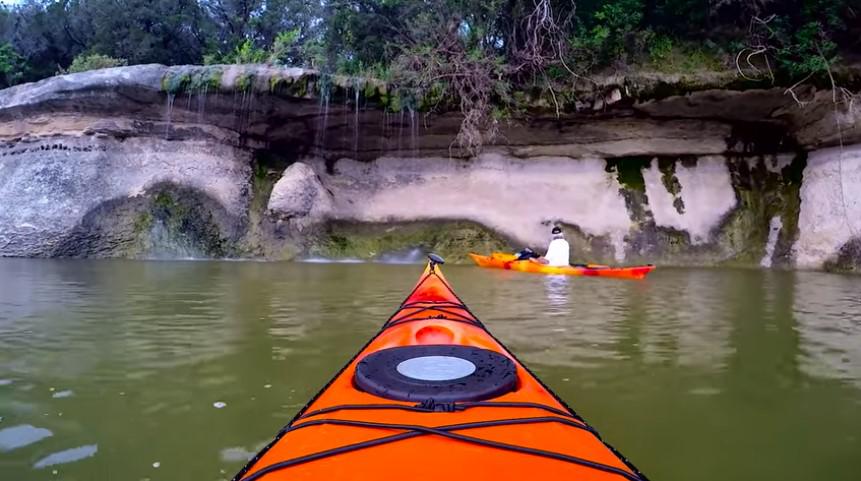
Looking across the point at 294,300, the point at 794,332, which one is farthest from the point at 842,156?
the point at 294,300

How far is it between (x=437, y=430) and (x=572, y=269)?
7.27 m

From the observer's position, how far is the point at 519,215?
41.5 feet

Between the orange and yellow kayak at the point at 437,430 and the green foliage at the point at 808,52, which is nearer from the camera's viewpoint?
the orange and yellow kayak at the point at 437,430

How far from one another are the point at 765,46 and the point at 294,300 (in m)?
9.38

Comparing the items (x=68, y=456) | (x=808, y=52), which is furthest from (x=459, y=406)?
(x=808, y=52)

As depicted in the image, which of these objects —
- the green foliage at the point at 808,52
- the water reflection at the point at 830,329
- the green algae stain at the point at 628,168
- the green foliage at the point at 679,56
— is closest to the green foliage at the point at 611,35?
the green foliage at the point at 679,56

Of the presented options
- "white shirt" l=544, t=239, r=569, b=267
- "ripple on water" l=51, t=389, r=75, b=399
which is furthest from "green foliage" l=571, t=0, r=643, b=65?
"ripple on water" l=51, t=389, r=75, b=399

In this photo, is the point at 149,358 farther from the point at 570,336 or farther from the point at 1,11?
the point at 1,11

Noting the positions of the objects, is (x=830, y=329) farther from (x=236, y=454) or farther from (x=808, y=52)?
(x=808, y=52)

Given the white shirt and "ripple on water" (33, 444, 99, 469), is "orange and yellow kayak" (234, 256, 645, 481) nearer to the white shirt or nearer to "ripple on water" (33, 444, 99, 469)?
"ripple on water" (33, 444, 99, 469)

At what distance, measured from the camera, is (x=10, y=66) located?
50.9ft

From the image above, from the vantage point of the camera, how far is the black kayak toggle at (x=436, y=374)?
1.62 m

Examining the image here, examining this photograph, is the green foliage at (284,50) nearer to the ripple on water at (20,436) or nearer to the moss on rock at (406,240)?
the moss on rock at (406,240)

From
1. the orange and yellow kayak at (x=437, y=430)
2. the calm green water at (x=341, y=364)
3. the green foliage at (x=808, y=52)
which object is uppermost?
the green foliage at (x=808, y=52)
